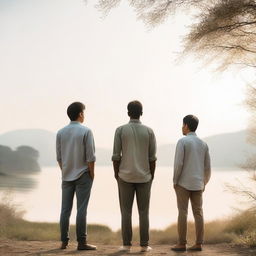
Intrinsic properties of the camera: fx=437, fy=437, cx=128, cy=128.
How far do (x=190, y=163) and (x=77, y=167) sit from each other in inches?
72.2

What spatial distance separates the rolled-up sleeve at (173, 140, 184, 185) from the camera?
7047 mm

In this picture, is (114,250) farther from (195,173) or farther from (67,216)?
(195,173)

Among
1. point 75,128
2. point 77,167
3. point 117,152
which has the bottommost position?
point 77,167

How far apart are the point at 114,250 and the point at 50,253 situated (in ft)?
3.47

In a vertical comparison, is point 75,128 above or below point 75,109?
below

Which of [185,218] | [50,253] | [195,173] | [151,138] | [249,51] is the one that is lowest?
[50,253]

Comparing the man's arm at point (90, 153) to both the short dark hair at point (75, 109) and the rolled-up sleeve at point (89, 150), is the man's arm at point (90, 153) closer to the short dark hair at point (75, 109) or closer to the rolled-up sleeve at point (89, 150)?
the rolled-up sleeve at point (89, 150)

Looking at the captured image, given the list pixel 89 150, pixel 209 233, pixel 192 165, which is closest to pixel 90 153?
pixel 89 150

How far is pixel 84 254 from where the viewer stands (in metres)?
6.71

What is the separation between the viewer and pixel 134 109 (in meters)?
7.01

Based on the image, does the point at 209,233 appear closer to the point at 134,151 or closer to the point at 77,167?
the point at 134,151

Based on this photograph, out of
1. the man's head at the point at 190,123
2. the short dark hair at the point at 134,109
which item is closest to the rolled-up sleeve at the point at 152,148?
the short dark hair at the point at 134,109

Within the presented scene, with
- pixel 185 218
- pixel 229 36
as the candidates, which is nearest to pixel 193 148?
pixel 185 218

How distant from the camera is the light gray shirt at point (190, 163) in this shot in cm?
706
